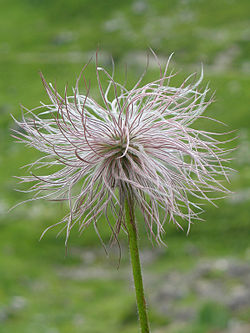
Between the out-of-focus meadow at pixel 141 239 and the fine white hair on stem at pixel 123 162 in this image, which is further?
the out-of-focus meadow at pixel 141 239

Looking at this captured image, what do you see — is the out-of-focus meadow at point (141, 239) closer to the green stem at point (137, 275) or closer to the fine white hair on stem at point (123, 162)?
the fine white hair on stem at point (123, 162)

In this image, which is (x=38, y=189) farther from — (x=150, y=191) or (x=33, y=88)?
(x=33, y=88)

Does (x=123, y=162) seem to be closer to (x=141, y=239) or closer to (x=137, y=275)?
(x=137, y=275)

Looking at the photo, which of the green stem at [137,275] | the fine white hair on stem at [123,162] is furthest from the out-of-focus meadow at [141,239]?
the green stem at [137,275]

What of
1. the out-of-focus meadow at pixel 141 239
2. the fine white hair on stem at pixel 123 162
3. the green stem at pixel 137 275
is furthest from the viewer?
the out-of-focus meadow at pixel 141 239

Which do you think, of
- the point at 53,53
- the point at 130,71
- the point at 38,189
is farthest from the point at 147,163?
the point at 53,53

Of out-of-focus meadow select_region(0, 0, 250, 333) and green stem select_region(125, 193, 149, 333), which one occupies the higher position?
out-of-focus meadow select_region(0, 0, 250, 333)

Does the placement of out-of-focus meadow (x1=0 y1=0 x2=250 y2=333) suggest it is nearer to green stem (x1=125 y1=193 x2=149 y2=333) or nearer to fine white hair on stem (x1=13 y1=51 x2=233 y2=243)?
fine white hair on stem (x1=13 y1=51 x2=233 y2=243)

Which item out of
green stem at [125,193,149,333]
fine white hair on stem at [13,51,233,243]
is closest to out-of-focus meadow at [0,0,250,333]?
fine white hair on stem at [13,51,233,243]
